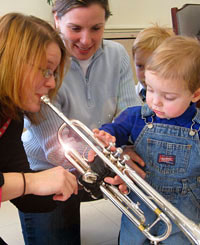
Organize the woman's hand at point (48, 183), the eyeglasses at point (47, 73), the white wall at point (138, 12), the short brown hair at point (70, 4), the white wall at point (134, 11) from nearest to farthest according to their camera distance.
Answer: the woman's hand at point (48, 183), the eyeglasses at point (47, 73), the short brown hair at point (70, 4), the white wall at point (134, 11), the white wall at point (138, 12)

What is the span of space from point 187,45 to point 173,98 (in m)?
0.16

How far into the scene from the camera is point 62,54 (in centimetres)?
98

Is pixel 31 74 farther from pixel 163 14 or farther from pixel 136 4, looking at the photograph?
pixel 163 14

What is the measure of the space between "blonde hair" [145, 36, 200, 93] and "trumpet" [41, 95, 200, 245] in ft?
0.84

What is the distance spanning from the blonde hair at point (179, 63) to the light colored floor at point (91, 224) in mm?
981

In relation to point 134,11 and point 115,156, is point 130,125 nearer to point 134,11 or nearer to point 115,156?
point 115,156

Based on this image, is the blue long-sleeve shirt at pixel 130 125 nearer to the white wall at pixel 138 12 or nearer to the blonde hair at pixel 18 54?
the blonde hair at pixel 18 54

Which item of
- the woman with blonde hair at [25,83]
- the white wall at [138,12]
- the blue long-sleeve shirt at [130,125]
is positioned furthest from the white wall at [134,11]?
the blue long-sleeve shirt at [130,125]

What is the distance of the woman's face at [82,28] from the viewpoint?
106 cm

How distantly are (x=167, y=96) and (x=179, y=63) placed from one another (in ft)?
0.31

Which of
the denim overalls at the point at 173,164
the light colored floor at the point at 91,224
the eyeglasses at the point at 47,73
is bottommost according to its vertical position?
the light colored floor at the point at 91,224

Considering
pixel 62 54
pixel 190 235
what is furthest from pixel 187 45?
pixel 190 235

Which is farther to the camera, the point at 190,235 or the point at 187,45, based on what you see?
the point at 187,45

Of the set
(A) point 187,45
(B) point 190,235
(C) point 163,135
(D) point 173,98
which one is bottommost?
(B) point 190,235
